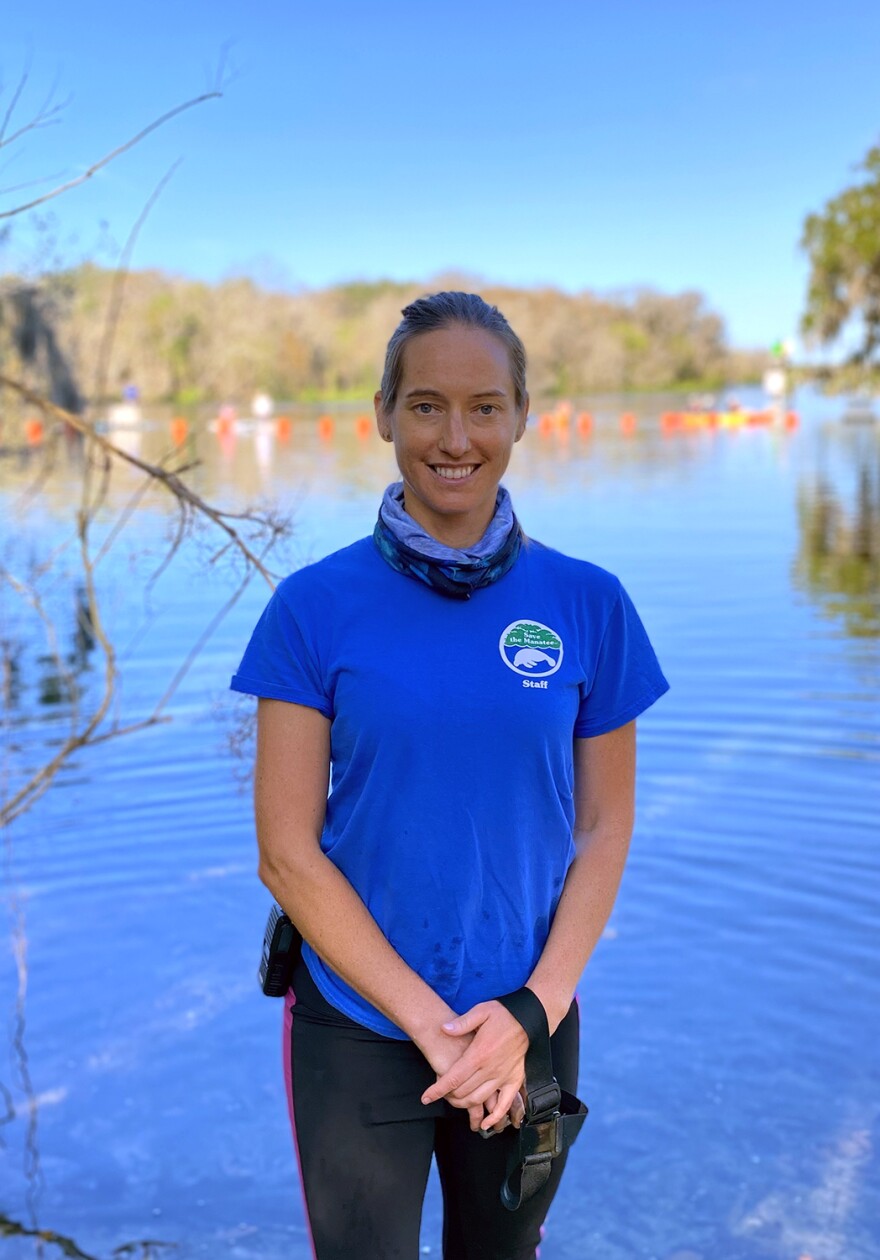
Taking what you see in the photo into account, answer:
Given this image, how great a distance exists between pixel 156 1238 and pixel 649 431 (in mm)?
45966

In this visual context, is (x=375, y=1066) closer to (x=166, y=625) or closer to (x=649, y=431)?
(x=166, y=625)

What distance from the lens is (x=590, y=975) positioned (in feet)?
16.2

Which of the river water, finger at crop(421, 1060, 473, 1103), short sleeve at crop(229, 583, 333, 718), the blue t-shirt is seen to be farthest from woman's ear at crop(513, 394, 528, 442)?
the river water

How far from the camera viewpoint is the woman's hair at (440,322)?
1985 mm

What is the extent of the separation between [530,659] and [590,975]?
10.7ft

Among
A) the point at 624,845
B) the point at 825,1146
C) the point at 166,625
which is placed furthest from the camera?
the point at 166,625

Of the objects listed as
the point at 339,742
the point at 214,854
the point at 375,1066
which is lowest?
the point at 214,854

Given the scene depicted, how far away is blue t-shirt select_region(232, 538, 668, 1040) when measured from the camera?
6.15ft

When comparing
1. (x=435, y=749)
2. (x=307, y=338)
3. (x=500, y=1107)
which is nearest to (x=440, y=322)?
(x=435, y=749)

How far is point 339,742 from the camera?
193 cm

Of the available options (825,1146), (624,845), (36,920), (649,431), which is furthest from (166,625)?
(649,431)

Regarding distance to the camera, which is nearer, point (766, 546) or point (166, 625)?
point (166, 625)

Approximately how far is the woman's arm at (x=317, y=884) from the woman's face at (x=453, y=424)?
36 centimetres

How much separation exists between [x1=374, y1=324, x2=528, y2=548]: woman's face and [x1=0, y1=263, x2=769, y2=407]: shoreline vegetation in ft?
0.93
